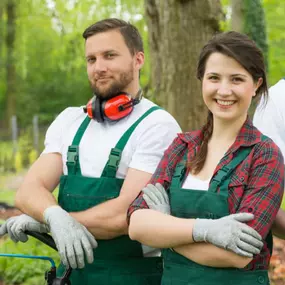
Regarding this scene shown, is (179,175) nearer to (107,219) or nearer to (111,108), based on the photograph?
(107,219)

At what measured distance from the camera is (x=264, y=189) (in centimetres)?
238

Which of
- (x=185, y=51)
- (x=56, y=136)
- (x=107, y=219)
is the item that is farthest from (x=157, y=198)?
(x=185, y=51)

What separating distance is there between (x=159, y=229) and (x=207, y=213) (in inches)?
7.6

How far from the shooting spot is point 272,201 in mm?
2395

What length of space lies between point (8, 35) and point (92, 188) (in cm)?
2376

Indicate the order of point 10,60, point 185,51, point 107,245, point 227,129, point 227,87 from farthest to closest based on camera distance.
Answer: point 10,60, point 185,51, point 107,245, point 227,129, point 227,87

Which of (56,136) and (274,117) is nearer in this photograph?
(274,117)

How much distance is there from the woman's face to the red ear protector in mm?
549

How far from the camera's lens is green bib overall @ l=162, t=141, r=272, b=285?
243 centimetres

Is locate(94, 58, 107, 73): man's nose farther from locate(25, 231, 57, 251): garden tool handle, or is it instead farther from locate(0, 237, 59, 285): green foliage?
locate(0, 237, 59, 285): green foliage

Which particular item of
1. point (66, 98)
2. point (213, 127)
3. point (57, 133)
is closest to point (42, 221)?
point (57, 133)

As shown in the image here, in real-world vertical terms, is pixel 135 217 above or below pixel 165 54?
below

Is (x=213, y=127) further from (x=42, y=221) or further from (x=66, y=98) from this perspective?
(x=66, y=98)

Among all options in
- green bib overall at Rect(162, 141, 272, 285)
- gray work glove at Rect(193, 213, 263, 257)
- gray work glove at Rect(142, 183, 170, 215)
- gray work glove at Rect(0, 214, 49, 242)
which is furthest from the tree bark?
gray work glove at Rect(193, 213, 263, 257)
